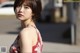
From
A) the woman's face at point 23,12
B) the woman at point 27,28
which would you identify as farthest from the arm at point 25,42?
the woman's face at point 23,12

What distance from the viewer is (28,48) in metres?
2.73

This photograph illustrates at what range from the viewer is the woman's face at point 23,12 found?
9.47 ft

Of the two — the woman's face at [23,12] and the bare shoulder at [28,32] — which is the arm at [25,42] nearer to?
the bare shoulder at [28,32]

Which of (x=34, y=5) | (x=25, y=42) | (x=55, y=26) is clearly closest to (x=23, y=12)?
(x=34, y=5)

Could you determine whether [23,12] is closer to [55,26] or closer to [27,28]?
[27,28]

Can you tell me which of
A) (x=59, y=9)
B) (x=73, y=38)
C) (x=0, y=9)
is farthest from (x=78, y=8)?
(x=0, y=9)

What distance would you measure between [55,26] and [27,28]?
17641 millimetres

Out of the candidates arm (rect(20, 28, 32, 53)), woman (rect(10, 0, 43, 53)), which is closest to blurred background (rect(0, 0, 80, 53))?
woman (rect(10, 0, 43, 53))

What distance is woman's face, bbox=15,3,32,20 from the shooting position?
2.89 m

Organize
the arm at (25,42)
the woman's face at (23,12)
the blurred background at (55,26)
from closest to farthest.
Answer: the arm at (25,42)
the woman's face at (23,12)
the blurred background at (55,26)

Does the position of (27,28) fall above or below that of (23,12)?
below

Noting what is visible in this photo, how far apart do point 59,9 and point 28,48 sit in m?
22.1

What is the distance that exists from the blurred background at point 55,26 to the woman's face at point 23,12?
2.85 ft

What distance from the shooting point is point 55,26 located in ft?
67.1
